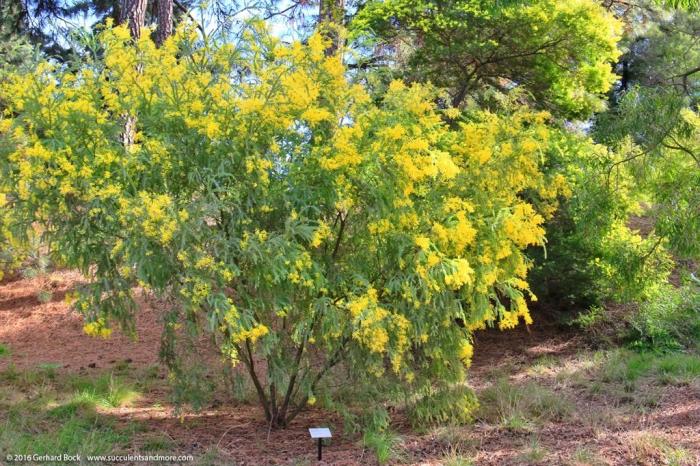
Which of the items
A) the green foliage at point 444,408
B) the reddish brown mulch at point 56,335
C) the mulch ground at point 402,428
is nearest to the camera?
the mulch ground at point 402,428

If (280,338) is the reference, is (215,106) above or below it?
above

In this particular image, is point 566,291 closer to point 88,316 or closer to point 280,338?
point 280,338

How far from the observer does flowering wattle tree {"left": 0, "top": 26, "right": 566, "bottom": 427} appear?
12.6ft

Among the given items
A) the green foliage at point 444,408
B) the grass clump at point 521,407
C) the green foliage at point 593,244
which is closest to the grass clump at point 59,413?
the green foliage at point 444,408

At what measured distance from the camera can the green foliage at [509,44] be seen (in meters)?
7.87

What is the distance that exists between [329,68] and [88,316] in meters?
2.25

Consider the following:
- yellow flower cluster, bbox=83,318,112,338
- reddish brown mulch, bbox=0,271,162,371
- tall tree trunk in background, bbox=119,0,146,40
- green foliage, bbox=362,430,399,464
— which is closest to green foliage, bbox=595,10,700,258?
green foliage, bbox=362,430,399,464

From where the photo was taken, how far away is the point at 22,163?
12.3 ft

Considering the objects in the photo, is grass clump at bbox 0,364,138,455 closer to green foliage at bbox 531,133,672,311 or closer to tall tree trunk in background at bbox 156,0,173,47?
tall tree trunk in background at bbox 156,0,173,47

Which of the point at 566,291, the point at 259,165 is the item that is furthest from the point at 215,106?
the point at 566,291

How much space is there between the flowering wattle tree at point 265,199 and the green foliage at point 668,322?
439 centimetres

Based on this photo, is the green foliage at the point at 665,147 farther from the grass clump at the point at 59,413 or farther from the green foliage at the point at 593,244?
the grass clump at the point at 59,413

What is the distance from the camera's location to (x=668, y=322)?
840 centimetres

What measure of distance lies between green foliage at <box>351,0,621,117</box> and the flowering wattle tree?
354cm
